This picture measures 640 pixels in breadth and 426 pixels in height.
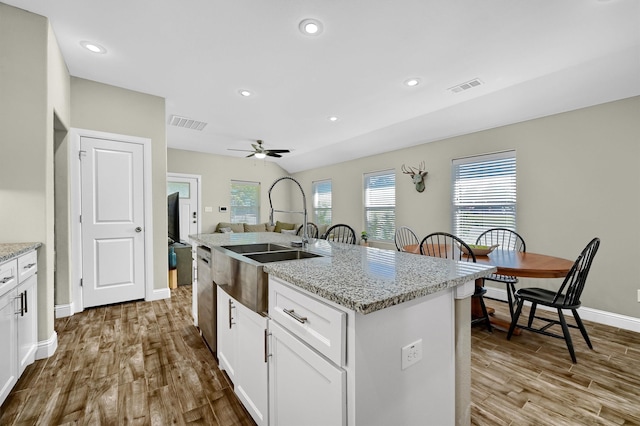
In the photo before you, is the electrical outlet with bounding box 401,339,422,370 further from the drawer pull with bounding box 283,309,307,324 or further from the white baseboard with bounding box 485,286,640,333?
the white baseboard with bounding box 485,286,640,333

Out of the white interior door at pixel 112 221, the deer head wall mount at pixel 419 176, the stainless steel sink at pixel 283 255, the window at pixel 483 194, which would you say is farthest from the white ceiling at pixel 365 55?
the stainless steel sink at pixel 283 255

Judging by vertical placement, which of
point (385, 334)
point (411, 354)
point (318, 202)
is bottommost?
point (411, 354)

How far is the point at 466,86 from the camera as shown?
123 inches

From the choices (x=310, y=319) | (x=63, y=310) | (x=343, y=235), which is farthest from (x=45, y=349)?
(x=343, y=235)

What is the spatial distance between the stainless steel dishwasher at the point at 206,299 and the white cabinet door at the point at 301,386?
39.7 inches

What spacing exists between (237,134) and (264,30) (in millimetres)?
3132

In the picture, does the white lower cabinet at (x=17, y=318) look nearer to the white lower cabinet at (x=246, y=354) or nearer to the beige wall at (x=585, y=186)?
the white lower cabinet at (x=246, y=354)

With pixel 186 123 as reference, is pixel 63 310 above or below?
below

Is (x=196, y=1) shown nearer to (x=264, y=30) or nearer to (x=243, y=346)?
(x=264, y=30)

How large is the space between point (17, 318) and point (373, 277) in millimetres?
2278

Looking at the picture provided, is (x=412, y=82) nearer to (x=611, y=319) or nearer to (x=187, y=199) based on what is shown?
(x=611, y=319)

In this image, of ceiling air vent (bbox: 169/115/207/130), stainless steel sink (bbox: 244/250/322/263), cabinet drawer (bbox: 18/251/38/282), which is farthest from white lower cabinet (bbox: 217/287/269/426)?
ceiling air vent (bbox: 169/115/207/130)

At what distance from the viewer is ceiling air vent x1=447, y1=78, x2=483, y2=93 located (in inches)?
118

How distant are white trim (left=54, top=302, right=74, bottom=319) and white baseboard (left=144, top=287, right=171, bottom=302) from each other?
0.71 metres
